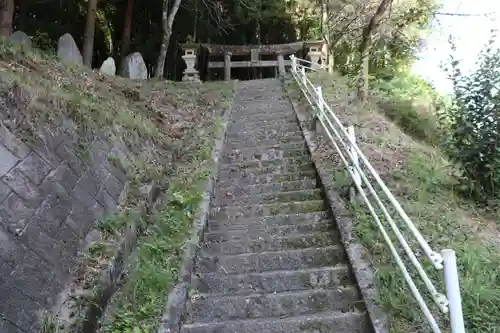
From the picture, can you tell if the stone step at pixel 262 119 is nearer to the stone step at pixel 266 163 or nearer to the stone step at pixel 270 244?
the stone step at pixel 266 163

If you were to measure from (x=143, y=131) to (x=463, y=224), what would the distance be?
4.22 meters

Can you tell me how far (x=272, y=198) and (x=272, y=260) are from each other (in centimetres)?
140

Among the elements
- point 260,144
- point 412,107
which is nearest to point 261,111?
point 260,144

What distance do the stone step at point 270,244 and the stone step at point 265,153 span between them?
243cm

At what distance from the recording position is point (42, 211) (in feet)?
12.4

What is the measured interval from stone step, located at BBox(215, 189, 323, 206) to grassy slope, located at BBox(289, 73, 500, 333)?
357 mm

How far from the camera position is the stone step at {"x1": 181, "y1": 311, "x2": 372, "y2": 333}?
350cm

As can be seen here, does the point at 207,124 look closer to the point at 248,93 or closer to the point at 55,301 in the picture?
the point at 248,93

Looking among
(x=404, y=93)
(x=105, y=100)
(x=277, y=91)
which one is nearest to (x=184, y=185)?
(x=105, y=100)

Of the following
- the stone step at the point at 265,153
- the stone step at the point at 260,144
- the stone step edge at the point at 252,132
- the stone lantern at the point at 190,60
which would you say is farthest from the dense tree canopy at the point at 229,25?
the stone step at the point at 265,153

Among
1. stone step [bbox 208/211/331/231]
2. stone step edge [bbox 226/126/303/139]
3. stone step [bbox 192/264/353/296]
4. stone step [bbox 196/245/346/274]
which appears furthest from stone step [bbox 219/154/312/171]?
stone step [bbox 192/264/353/296]

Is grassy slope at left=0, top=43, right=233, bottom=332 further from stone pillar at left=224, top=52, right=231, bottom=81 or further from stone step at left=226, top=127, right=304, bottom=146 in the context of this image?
stone pillar at left=224, top=52, right=231, bottom=81

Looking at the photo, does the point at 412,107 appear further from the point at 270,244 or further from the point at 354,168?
the point at 270,244

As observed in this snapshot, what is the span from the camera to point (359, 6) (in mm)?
13969
